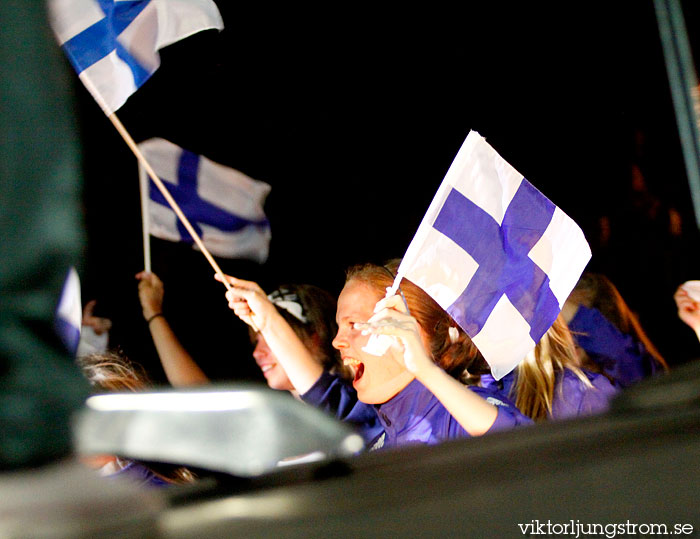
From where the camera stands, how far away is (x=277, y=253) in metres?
3.28

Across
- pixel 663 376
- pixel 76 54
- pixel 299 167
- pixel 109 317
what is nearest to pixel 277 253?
pixel 299 167

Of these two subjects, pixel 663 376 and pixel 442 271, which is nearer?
pixel 663 376

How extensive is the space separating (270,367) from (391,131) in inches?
37.7

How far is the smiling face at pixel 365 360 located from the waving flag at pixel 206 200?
86 centimetres

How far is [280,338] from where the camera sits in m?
2.69

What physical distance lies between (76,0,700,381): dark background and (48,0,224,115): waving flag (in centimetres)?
40

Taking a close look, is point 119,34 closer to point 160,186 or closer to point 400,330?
A: point 160,186

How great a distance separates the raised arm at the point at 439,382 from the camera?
204 centimetres

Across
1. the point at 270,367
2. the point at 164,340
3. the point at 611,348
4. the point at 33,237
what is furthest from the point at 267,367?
the point at 33,237

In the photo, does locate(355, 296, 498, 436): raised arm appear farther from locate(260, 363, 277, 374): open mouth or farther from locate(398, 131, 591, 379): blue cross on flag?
locate(260, 363, 277, 374): open mouth

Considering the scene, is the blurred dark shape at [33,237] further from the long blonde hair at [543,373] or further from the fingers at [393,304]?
the long blonde hair at [543,373]

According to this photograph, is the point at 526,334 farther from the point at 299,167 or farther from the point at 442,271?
the point at 299,167

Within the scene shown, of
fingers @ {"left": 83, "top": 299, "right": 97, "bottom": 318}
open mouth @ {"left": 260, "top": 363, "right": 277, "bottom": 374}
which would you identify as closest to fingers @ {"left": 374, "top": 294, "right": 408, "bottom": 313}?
open mouth @ {"left": 260, "top": 363, "right": 277, "bottom": 374}

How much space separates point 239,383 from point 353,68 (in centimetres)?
128
